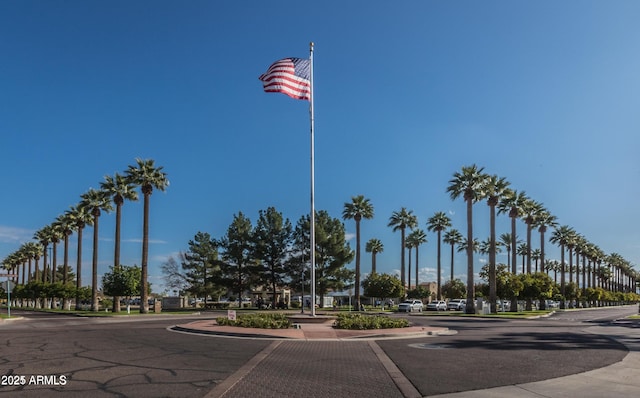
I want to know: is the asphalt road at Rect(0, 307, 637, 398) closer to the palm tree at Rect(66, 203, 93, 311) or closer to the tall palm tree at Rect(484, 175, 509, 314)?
the tall palm tree at Rect(484, 175, 509, 314)

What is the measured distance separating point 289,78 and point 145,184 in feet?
95.5

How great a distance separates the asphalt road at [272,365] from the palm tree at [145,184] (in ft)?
99.7

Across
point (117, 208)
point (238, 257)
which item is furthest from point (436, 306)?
point (117, 208)

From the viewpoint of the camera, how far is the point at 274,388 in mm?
10414

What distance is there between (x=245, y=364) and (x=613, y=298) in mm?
143257

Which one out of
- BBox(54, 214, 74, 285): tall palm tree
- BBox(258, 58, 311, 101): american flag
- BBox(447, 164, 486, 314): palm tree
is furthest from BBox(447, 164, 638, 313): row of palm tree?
BBox(54, 214, 74, 285): tall palm tree

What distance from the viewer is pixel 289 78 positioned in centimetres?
2778

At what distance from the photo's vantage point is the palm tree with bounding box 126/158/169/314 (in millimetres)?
50344

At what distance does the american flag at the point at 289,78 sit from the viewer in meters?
27.3

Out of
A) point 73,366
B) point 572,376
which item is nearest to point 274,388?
point 73,366

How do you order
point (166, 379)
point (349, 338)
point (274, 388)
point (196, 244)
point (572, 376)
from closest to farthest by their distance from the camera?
point (274, 388) → point (166, 379) → point (572, 376) → point (349, 338) → point (196, 244)

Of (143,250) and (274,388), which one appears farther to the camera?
(143,250)

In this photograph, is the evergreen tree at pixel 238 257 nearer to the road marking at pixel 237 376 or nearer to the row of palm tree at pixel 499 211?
the row of palm tree at pixel 499 211

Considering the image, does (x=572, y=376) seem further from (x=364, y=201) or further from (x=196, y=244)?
(x=196, y=244)
